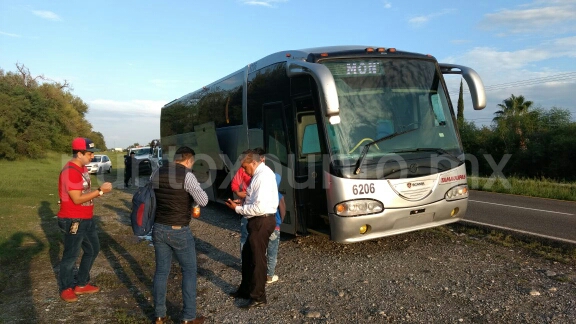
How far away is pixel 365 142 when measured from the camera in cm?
691

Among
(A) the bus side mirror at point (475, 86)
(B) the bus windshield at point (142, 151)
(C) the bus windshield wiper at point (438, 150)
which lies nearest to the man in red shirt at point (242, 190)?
(C) the bus windshield wiper at point (438, 150)

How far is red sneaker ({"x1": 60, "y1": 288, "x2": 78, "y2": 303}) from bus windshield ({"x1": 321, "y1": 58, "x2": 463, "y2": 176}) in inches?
151

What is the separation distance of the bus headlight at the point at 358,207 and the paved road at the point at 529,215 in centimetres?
345

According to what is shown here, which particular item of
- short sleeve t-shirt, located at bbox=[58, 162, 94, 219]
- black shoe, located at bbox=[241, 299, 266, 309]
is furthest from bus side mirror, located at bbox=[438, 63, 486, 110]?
short sleeve t-shirt, located at bbox=[58, 162, 94, 219]

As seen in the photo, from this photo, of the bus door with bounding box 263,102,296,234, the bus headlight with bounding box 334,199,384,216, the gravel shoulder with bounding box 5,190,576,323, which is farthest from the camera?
the bus door with bounding box 263,102,296,234

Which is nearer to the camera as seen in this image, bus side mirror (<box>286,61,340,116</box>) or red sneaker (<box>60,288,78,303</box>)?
red sneaker (<box>60,288,78,303</box>)

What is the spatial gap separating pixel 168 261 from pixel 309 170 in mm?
3144

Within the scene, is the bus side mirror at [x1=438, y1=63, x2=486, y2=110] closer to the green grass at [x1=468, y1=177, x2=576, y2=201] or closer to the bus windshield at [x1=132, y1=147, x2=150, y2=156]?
the green grass at [x1=468, y1=177, x2=576, y2=201]

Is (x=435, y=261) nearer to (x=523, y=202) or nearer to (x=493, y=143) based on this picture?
(x=523, y=202)

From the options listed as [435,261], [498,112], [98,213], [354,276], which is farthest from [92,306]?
[498,112]

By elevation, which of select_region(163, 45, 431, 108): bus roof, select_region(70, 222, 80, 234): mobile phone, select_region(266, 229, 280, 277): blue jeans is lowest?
select_region(266, 229, 280, 277): blue jeans

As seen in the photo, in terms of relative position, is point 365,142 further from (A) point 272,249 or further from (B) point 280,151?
(A) point 272,249

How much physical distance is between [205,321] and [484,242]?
5111mm

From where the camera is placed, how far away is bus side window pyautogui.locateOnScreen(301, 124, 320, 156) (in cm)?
726
